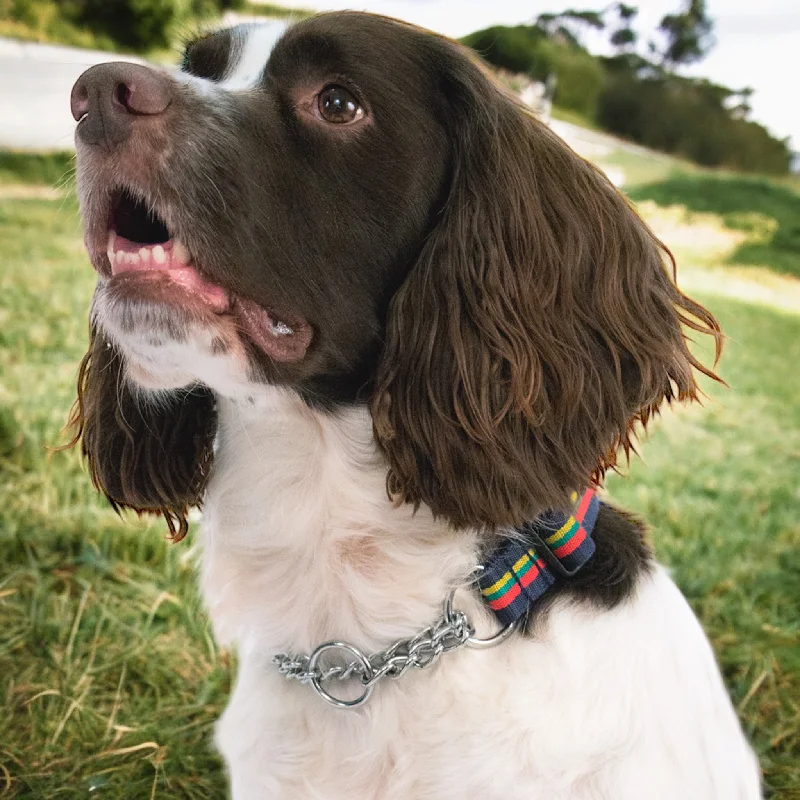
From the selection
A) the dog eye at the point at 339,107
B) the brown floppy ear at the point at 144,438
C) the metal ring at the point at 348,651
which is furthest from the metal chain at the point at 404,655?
the dog eye at the point at 339,107

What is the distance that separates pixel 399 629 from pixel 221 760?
3.52ft

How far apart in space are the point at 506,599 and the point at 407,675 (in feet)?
0.80

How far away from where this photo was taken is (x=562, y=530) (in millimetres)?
1812

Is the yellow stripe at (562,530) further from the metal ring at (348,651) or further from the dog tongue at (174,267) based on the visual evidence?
the dog tongue at (174,267)

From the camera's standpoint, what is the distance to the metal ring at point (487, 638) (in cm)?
178

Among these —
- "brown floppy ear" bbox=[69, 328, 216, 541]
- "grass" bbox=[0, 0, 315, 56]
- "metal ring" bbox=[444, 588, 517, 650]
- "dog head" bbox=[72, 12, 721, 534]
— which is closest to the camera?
"dog head" bbox=[72, 12, 721, 534]

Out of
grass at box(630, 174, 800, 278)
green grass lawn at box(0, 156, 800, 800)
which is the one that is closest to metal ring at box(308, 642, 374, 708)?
green grass lawn at box(0, 156, 800, 800)

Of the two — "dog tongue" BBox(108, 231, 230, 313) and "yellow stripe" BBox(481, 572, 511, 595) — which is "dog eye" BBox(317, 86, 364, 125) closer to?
"dog tongue" BBox(108, 231, 230, 313)

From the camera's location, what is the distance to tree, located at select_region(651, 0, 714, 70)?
6945mm

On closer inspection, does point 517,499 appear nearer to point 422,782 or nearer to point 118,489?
point 422,782

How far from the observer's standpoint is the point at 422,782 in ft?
5.80

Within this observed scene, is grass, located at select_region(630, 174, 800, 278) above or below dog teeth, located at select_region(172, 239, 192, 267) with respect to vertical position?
below

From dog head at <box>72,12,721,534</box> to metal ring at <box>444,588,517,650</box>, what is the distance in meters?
0.20

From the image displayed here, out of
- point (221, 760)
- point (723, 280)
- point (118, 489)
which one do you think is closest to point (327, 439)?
point (118, 489)
